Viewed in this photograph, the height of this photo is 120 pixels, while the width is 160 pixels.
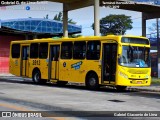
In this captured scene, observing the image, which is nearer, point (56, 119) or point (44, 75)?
point (56, 119)

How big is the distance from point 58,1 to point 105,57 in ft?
69.3

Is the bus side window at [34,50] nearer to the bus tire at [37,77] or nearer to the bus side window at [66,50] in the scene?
the bus tire at [37,77]

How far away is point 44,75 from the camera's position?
27.3 meters

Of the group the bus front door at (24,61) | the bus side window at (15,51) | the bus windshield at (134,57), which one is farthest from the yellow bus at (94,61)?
the bus side window at (15,51)

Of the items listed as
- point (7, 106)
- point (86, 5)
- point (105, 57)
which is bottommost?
point (7, 106)

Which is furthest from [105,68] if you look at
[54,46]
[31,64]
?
[31,64]

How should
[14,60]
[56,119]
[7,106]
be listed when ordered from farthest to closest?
[14,60]
[7,106]
[56,119]

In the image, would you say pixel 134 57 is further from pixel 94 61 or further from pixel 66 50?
pixel 66 50

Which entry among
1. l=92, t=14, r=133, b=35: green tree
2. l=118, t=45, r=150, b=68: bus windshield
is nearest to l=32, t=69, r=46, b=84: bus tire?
l=118, t=45, r=150, b=68: bus windshield

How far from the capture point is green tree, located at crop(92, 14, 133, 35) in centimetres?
9662

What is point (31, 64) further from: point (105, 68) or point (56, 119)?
point (56, 119)

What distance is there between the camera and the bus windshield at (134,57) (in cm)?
2194

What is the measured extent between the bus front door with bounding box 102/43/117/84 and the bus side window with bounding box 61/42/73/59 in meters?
3.06

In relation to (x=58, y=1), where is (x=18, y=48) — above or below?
below
